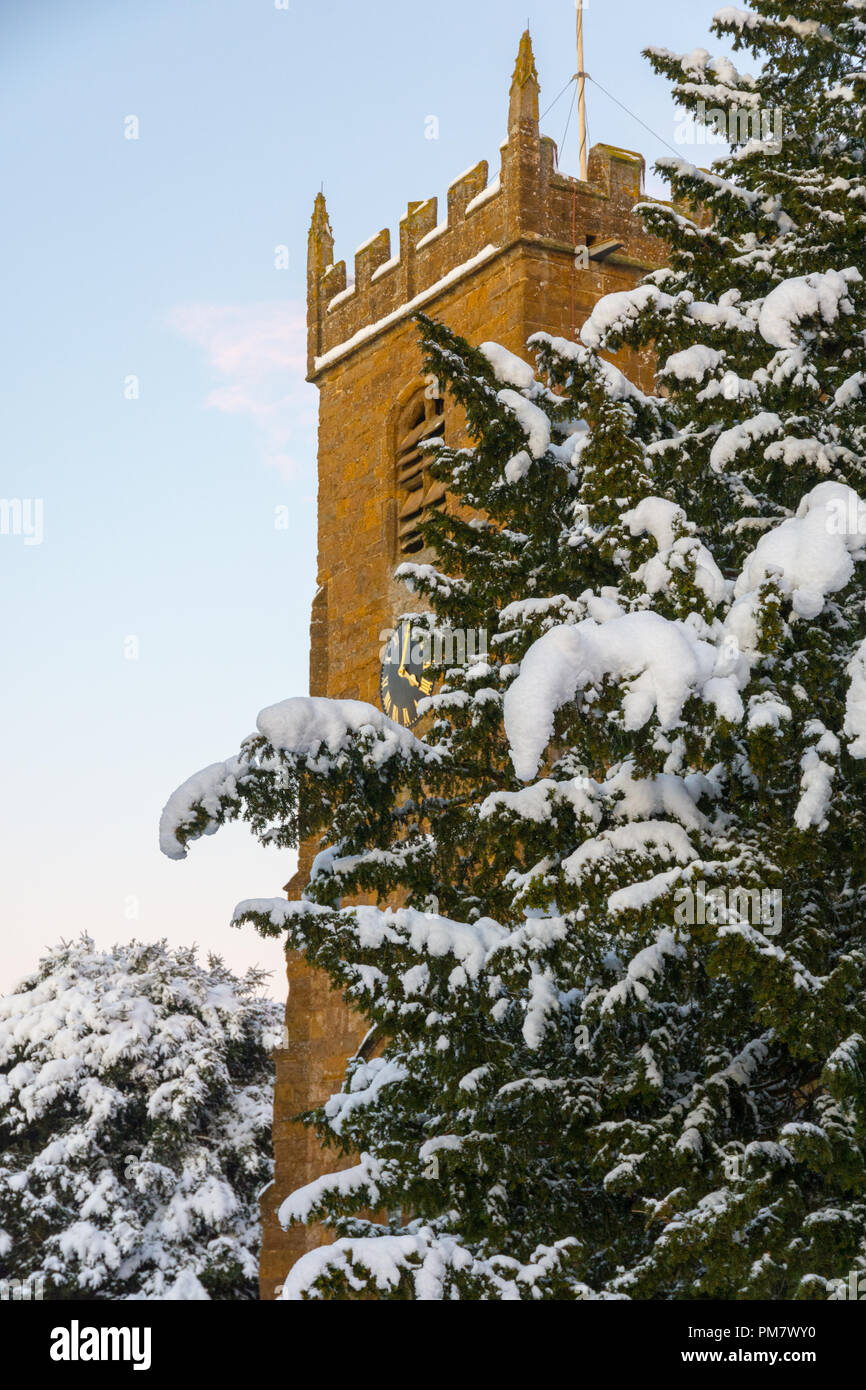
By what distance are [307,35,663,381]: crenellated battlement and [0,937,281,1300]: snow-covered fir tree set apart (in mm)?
11933

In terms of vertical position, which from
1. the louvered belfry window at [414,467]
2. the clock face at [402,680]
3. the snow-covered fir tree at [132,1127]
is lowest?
the snow-covered fir tree at [132,1127]

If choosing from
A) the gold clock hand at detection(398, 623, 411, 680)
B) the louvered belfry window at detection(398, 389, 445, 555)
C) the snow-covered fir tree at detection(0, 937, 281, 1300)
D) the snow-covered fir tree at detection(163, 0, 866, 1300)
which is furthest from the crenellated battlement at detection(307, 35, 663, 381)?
the snow-covered fir tree at detection(0, 937, 281, 1300)

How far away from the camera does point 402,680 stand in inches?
704

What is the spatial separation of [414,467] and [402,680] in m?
2.64

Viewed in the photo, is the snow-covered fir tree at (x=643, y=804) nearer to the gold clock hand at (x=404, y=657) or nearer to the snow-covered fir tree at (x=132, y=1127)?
the gold clock hand at (x=404, y=657)

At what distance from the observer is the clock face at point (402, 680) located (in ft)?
57.3

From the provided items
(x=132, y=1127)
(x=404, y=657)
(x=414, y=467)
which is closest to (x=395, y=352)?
(x=414, y=467)

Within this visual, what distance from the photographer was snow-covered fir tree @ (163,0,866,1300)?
6477 mm

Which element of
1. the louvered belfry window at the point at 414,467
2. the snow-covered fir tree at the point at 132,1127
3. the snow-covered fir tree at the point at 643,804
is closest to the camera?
the snow-covered fir tree at the point at 643,804

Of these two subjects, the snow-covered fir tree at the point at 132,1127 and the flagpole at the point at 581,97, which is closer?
the flagpole at the point at 581,97

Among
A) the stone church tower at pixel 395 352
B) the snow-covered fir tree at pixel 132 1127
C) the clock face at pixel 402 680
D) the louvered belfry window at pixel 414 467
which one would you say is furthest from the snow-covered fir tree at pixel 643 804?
the snow-covered fir tree at pixel 132 1127

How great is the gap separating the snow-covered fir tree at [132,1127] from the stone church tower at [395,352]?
603 cm
